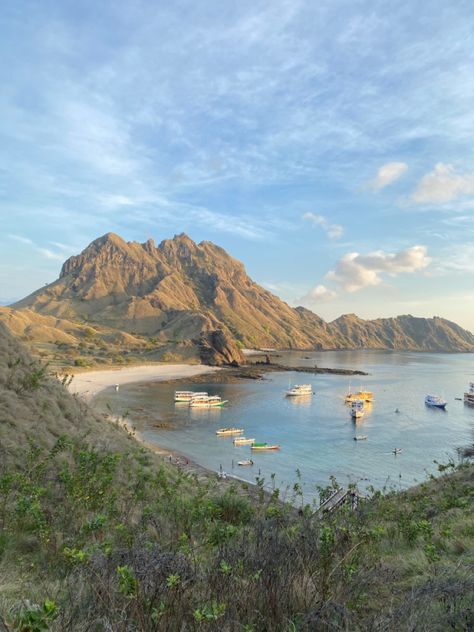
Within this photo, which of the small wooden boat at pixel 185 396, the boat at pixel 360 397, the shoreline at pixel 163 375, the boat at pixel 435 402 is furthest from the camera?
the shoreline at pixel 163 375

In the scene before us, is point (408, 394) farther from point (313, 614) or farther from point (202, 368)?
point (313, 614)

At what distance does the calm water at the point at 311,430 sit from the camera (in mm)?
35094

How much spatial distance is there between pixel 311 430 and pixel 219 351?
82.4m

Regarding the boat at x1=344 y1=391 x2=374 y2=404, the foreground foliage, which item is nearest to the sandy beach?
the boat at x1=344 y1=391 x2=374 y2=404

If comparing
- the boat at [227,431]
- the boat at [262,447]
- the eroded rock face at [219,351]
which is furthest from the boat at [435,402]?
the eroded rock face at [219,351]

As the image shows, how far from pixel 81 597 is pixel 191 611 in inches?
38.6

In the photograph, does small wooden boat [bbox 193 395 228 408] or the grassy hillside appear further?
small wooden boat [bbox 193 395 228 408]

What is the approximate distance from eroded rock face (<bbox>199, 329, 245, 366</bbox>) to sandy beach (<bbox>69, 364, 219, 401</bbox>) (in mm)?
7649

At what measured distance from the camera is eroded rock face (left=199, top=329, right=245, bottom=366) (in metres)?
128

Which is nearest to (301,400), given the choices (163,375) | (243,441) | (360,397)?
(360,397)

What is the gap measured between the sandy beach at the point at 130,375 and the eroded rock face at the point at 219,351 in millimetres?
7649

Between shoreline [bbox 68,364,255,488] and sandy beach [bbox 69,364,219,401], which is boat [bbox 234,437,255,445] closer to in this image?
shoreline [bbox 68,364,255,488]

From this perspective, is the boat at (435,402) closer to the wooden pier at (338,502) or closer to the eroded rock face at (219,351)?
the wooden pier at (338,502)

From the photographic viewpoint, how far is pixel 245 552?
4457 mm
